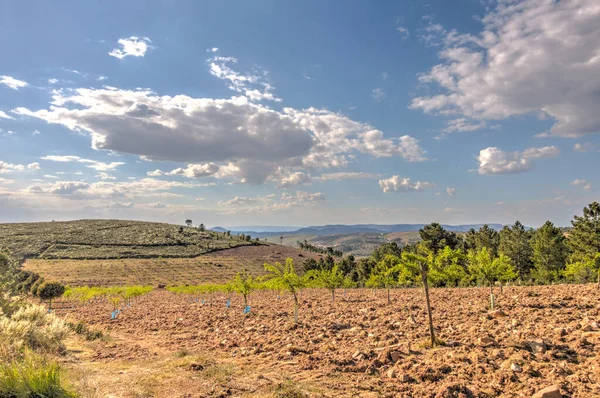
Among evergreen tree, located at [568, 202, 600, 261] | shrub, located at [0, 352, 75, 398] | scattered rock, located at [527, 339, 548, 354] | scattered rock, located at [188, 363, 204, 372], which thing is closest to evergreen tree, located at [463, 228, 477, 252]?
evergreen tree, located at [568, 202, 600, 261]

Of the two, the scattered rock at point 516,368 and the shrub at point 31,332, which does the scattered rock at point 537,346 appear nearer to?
the scattered rock at point 516,368

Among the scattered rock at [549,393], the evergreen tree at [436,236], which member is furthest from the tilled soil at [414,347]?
the evergreen tree at [436,236]

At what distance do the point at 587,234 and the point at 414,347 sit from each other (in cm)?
4400

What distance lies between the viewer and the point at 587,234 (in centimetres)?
4328

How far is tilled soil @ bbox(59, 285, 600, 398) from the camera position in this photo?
1002 centimetres

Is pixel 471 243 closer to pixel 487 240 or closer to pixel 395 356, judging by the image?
pixel 487 240

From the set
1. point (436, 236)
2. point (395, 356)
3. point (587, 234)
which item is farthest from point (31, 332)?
point (436, 236)

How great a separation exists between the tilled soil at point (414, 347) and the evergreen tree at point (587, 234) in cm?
2561

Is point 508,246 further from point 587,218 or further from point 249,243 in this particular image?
point 249,243

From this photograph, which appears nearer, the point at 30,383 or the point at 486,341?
the point at 30,383

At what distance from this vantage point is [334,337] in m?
17.1

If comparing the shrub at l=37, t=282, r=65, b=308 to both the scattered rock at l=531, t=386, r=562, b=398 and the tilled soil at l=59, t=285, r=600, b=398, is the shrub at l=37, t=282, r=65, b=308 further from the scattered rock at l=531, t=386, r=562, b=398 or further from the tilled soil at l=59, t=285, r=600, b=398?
the scattered rock at l=531, t=386, r=562, b=398

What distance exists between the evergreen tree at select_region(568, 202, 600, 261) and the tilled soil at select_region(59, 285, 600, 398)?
25605 mm

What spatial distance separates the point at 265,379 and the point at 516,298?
Result: 20715mm
